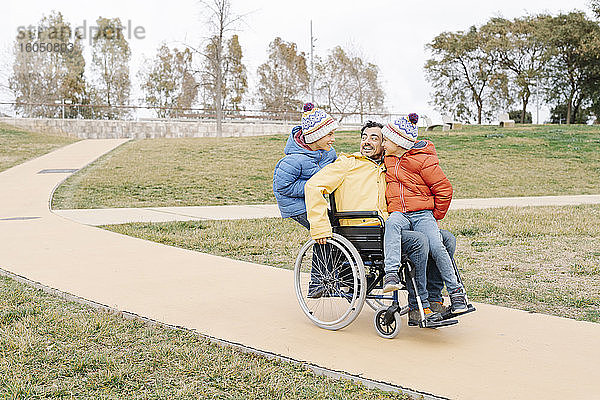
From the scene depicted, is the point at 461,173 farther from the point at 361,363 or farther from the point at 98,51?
the point at 98,51

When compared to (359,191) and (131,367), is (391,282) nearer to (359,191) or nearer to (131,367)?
(359,191)

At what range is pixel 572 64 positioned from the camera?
5078 centimetres

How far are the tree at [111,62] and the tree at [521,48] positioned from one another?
3305cm

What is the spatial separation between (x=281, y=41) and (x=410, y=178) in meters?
65.5

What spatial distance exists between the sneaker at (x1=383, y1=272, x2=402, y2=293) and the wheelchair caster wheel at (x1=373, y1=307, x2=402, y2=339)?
0.30 metres

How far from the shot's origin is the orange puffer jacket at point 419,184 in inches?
176

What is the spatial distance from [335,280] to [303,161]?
89 cm

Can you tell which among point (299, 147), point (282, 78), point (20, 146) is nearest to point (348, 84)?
point (282, 78)

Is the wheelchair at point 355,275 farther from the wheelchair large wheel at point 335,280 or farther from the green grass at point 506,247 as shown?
the green grass at point 506,247

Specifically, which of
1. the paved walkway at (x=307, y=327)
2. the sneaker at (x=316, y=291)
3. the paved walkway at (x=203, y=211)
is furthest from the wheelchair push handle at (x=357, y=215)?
the paved walkway at (x=203, y=211)

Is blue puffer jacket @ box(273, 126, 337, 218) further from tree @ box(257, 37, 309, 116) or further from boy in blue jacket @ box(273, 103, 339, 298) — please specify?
tree @ box(257, 37, 309, 116)

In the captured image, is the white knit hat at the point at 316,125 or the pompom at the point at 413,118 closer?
the pompom at the point at 413,118

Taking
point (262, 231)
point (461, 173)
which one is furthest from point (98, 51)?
point (262, 231)

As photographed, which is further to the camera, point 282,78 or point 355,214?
point 282,78
